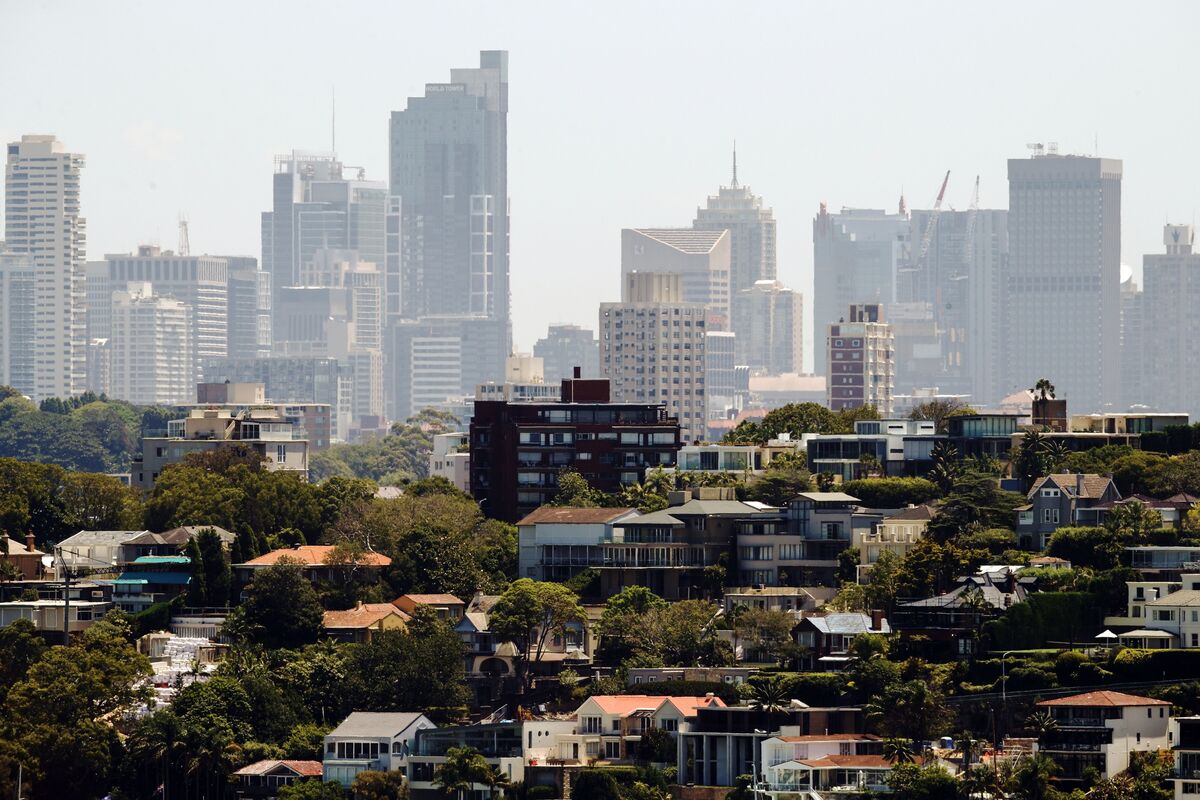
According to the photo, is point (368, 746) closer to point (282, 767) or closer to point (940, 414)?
point (282, 767)

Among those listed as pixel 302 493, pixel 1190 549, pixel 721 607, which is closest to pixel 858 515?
pixel 721 607

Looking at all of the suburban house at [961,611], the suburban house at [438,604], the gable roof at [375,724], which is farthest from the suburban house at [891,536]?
the gable roof at [375,724]

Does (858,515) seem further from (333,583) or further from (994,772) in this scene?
(994,772)

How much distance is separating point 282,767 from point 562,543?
24813 mm

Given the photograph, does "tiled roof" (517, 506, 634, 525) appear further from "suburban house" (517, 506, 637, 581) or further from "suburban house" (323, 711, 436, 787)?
"suburban house" (323, 711, 436, 787)

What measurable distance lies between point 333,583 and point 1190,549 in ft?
122

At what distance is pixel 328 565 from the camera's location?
139 m

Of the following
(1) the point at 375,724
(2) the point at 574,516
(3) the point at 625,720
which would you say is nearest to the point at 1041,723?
(3) the point at 625,720

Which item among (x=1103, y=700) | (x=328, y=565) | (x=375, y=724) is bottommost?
(x=375, y=724)

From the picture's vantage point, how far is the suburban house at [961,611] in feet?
393

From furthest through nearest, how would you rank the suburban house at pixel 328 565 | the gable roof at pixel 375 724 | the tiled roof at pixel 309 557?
the tiled roof at pixel 309 557 → the suburban house at pixel 328 565 → the gable roof at pixel 375 724

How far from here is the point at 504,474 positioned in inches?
6324

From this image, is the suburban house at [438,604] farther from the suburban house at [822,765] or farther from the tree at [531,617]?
the suburban house at [822,765]

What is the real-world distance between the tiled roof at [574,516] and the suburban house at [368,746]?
75.3 feet
